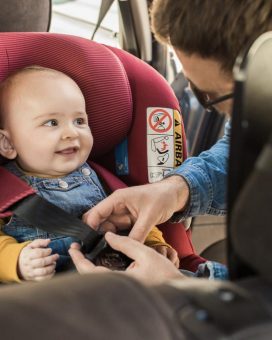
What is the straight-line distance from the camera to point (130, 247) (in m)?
1.24

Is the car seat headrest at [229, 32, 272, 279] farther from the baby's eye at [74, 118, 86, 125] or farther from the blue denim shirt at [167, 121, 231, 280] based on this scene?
the baby's eye at [74, 118, 86, 125]

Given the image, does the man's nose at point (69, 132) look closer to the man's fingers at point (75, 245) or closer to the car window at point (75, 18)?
the man's fingers at point (75, 245)

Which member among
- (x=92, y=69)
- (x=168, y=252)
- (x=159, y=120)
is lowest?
(x=168, y=252)

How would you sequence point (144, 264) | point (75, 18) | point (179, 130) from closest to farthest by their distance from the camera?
point (144, 264) < point (179, 130) < point (75, 18)

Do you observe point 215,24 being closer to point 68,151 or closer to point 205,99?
point 205,99

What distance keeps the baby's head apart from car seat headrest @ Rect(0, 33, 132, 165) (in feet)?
0.14

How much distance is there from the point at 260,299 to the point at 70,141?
1.06 metres

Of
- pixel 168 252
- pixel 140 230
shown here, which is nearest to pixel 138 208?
pixel 140 230

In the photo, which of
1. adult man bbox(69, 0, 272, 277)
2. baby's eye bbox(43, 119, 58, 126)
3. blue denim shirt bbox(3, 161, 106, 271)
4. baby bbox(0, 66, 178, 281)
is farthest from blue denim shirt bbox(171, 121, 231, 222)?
baby's eye bbox(43, 119, 58, 126)

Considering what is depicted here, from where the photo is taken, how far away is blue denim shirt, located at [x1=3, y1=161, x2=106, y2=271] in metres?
1.53

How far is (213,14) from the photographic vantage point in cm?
107

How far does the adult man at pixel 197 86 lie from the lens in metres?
1.06

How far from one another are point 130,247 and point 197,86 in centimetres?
36

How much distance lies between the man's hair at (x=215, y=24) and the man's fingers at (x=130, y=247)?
1.27ft
